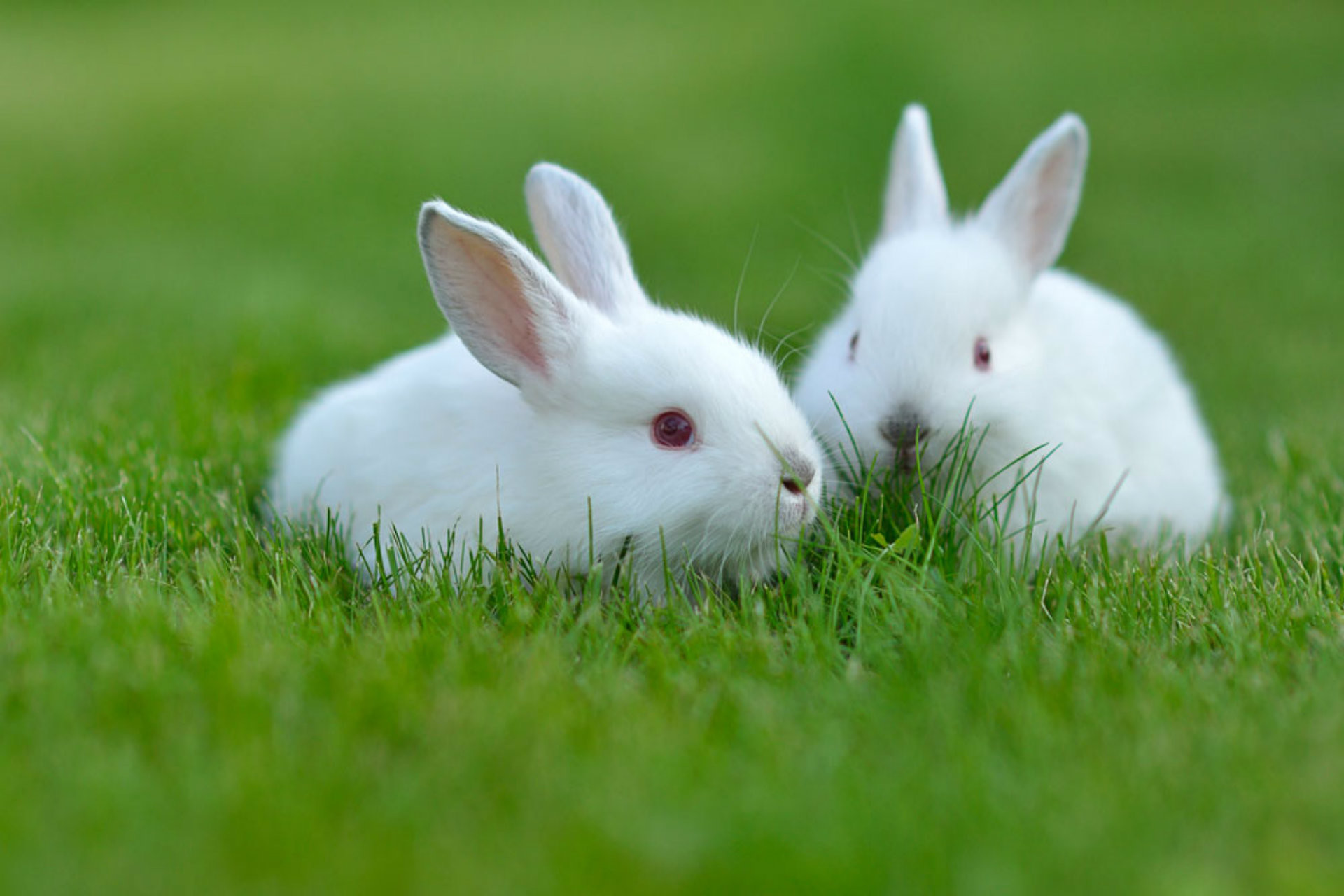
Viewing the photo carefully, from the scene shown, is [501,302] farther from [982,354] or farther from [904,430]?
[982,354]

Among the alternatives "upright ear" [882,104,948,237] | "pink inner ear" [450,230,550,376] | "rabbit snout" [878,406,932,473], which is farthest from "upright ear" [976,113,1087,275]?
"pink inner ear" [450,230,550,376]

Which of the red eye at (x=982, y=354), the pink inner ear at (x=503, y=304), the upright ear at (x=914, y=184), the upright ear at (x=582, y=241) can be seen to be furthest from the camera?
the upright ear at (x=914, y=184)

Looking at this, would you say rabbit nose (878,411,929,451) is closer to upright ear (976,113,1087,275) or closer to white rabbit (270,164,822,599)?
white rabbit (270,164,822,599)

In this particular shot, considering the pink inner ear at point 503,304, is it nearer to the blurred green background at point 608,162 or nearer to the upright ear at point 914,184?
the blurred green background at point 608,162

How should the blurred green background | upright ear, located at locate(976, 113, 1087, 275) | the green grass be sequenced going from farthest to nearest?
the blurred green background < upright ear, located at locate(976, 113, 1087, 275) < the green grass

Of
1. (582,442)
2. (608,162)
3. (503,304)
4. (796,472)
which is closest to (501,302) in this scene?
(503,304)

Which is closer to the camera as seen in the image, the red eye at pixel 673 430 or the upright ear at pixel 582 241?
the red eye at pixel 673 430

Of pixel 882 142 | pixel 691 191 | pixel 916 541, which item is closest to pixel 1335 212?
pixel 882 142

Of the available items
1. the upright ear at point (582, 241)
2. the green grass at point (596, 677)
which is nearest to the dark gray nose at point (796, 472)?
the green grass at point (596, 677)
